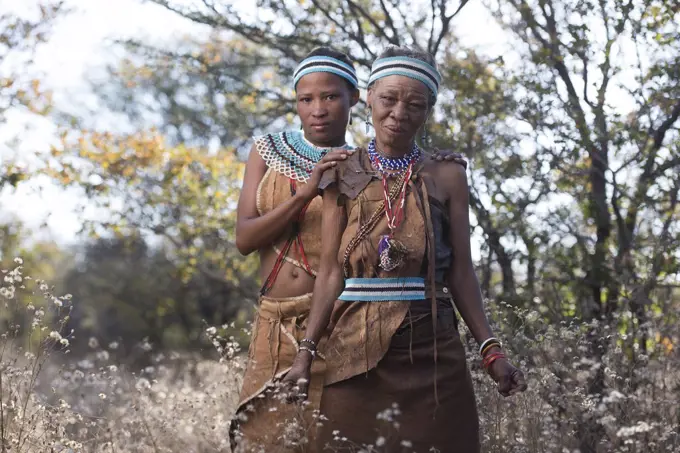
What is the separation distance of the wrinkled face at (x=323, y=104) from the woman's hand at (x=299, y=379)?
114 centimetres

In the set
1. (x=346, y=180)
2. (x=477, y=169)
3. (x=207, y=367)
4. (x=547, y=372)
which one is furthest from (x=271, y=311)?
(x=207, y=367)

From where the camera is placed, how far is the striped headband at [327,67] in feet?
A: 14.5

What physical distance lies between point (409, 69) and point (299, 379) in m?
1.13

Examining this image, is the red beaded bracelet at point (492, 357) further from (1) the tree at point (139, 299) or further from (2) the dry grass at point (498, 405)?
(1) the tree at point (139, 299)

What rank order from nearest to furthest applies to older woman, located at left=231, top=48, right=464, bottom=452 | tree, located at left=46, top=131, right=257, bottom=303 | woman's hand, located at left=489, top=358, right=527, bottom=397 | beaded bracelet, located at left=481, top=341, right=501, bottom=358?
woman's hand, located at left=489, top=358, right=527, bottom=397 → beaded bracelet, located at left=481, top=341, right=501, bottom=358 → older woman, located at left=231, top=48, right=464, bottom=452 → tree, located at left=46, top=131, right=257, bottom=303

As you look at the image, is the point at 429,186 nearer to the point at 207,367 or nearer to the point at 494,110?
the point at 494,110

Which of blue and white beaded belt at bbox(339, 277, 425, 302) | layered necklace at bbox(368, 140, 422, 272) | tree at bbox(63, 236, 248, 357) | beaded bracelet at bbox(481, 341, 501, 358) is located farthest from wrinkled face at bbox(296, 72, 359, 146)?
tree at bbox(63, 236, 248, 357)

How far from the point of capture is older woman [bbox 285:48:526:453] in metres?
3.65

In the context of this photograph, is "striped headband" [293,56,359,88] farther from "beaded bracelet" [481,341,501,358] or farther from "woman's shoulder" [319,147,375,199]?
"beaded bracelet" [481,341,501,358]

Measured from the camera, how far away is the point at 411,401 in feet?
12.0

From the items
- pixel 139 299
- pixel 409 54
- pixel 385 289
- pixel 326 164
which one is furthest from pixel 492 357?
pixel 139 299

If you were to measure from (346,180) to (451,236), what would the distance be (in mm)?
415

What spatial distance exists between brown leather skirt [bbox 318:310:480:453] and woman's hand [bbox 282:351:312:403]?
0.17 meters

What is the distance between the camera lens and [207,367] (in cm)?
1070
